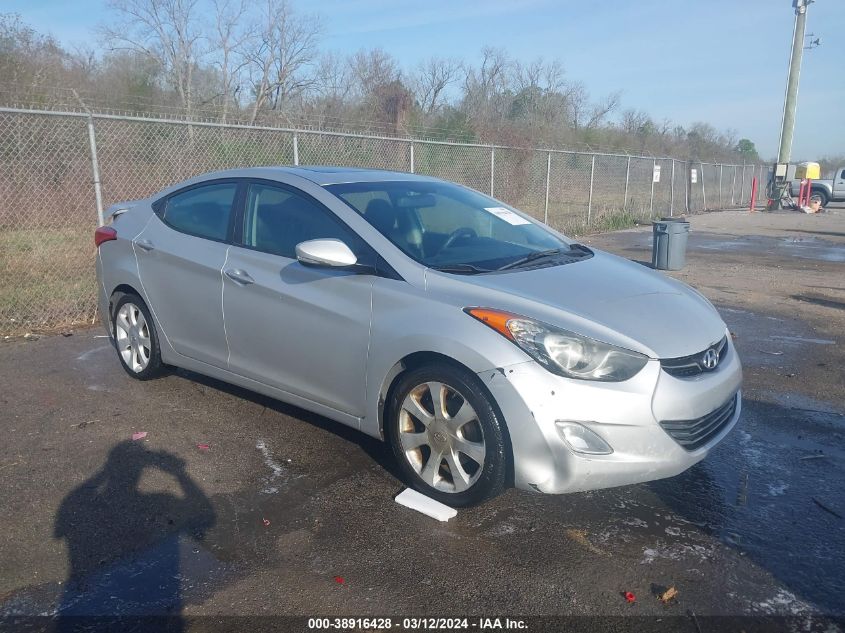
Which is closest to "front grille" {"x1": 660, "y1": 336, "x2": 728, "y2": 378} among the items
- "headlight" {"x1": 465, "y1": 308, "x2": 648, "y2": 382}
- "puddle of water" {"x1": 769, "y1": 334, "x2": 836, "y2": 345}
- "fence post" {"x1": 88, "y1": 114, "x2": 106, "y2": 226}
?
"headlight" {"x1": 465, "y1": 308, "x2": 648, "y2": 382}

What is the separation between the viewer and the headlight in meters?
3.23

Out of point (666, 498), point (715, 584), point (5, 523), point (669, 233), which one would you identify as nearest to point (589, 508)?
point (666, 498)

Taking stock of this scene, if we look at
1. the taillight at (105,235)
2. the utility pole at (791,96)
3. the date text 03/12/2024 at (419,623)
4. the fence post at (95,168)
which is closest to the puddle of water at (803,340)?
the date text 03/12/2024 at (419,623)

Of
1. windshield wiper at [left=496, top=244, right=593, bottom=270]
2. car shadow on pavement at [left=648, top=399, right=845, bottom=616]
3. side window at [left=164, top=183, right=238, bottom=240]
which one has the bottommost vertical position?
car shadow on pavement at [left=648, top=399, right=845, bottom=616]

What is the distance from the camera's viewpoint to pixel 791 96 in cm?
2906

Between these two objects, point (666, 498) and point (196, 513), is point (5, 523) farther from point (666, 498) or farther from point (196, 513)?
point (666, 498)

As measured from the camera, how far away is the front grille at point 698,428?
331 cm

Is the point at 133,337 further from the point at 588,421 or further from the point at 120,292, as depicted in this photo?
the point at 588,421

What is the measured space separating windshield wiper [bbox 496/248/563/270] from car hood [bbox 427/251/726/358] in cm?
13

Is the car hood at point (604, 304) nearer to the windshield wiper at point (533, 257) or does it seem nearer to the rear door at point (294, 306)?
the windshield wiper at point (533, 257)

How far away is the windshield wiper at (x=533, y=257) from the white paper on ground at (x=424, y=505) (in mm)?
1294

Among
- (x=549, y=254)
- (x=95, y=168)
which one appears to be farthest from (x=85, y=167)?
(x=549, y=254)

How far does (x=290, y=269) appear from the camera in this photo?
417 cm

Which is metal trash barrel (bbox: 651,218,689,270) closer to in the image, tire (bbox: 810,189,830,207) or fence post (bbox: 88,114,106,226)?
fence post (bbox: 88,114,106,226)
